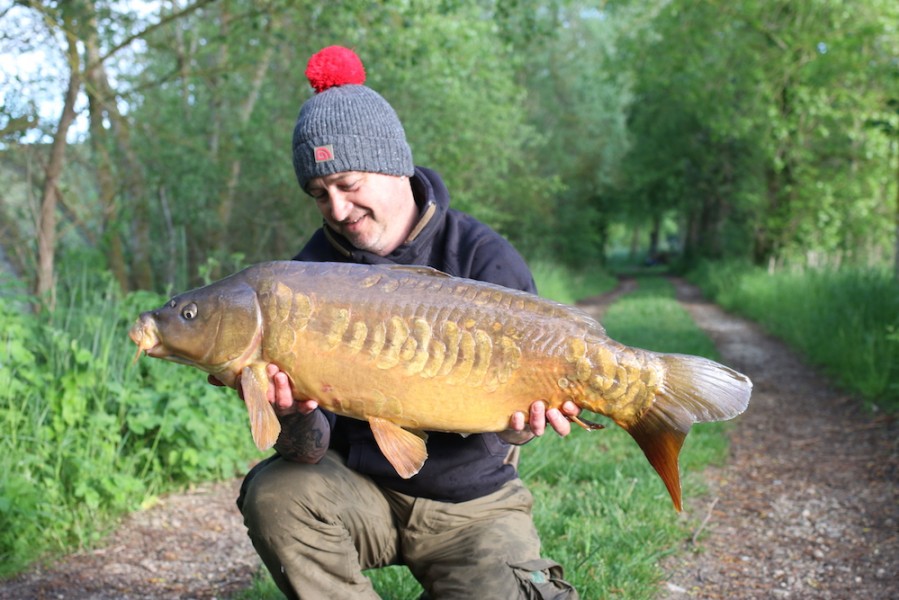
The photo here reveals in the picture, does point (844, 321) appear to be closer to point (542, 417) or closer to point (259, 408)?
point (542, 417)

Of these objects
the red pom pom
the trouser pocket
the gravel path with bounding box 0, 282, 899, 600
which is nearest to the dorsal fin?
the red pom pom

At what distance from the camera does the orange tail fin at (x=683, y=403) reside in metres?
2.25

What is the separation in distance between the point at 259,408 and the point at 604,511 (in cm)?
247

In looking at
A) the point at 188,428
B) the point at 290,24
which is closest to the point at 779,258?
the point at 290,24

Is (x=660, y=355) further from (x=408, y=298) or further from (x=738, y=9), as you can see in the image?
(x=738, y=9)

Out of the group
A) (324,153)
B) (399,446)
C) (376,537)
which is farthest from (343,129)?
(376,537)

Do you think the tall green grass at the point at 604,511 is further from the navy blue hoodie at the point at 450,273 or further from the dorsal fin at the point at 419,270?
the dorsal fin at the point at 419,270

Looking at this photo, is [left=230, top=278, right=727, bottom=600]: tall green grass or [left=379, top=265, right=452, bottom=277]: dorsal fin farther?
[left=230, top=278, right=727, bottom=600]: tall green grass

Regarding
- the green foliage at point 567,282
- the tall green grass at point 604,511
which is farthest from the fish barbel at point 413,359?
the green foliage at point 567,282

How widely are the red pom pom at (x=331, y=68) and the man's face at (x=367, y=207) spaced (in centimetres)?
37

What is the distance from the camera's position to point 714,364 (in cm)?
230

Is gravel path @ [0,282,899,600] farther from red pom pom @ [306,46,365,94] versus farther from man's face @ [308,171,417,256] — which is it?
red pom pom @ [306,46,365,94]

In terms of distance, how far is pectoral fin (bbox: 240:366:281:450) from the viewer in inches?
86.7

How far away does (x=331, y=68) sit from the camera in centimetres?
286
